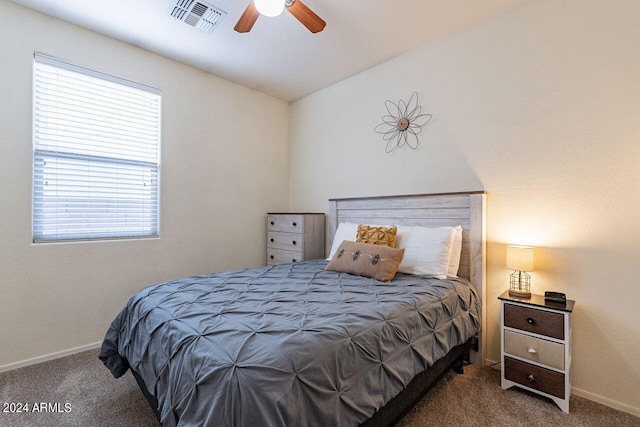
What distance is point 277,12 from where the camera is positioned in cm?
181

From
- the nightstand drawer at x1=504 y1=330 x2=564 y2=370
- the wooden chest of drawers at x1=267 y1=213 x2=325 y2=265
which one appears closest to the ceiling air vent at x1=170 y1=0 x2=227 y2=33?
the wooden chest of drawers at x1=267 y1=213 x2=325 y2=265

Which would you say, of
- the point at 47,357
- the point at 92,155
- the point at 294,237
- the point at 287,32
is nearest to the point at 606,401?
the point at 294,237

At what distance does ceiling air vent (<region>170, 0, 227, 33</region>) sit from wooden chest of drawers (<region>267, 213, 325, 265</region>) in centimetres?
193

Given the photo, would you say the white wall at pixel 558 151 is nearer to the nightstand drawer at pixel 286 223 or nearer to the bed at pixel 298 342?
the bed at pixel 298 342

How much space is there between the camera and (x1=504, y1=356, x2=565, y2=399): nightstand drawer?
1.75m

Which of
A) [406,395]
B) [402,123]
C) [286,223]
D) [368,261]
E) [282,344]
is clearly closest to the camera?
[282,344]

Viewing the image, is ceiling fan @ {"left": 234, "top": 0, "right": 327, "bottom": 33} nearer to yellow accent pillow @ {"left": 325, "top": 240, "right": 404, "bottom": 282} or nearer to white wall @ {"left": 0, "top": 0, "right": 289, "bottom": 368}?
white wall @ {"left": 0, "top": 0, "right": 289, "bottom": 368}

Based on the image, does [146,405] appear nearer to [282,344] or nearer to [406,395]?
[282,344]

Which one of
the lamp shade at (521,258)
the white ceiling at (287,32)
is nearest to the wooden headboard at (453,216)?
the lamp shade at (521,258)

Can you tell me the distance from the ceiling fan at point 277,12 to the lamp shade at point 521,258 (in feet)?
6.70

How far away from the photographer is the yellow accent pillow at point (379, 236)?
246cm

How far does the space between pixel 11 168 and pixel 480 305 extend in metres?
3.71

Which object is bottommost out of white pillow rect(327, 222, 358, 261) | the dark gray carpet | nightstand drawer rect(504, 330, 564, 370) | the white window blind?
the dark gray carpet

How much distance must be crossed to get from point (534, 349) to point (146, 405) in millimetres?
2424
